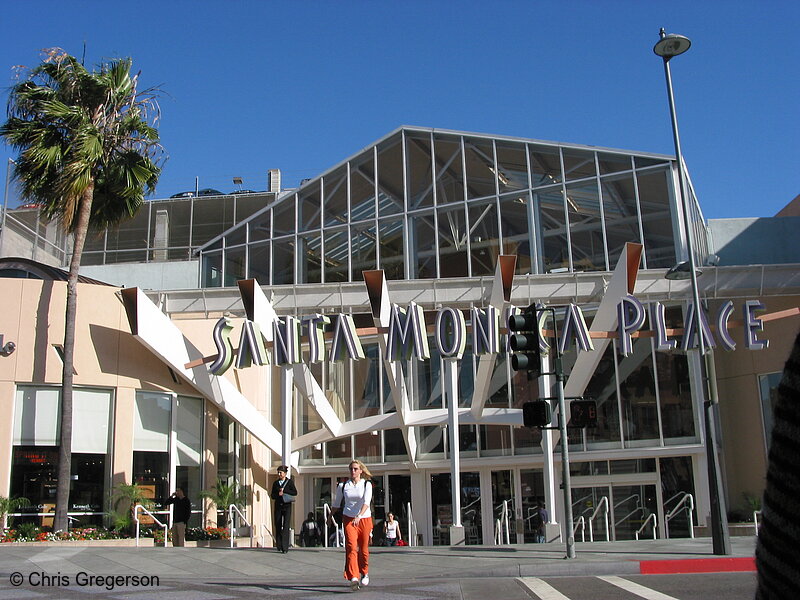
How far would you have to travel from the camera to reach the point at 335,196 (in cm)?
2998

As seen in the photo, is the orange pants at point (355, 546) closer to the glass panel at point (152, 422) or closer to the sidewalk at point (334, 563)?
the sidewalk at point (334, 563)

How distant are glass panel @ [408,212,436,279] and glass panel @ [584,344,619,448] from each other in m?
6.43

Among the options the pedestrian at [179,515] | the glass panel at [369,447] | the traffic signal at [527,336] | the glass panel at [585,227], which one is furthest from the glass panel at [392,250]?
the traffic signal at [527,336]

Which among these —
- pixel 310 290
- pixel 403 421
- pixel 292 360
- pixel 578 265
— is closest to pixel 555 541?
pixel 403 421

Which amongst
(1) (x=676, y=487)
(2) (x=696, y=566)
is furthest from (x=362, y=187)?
(2) (x=696, y=566)

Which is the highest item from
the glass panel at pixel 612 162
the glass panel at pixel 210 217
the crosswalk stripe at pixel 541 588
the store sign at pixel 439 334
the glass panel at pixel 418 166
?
the glass panel at pixel 210 217

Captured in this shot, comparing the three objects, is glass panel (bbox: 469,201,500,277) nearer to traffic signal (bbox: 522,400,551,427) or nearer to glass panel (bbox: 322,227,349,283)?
glass panel (bbox: 322,227,349,283)

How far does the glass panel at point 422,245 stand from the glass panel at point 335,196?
106 inches

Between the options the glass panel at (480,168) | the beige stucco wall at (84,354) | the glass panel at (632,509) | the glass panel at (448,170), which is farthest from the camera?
the glass panel at (448,170)

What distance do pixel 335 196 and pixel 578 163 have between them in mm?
8708

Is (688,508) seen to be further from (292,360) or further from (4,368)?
(4,368)

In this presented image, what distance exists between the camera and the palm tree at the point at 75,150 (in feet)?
69.1

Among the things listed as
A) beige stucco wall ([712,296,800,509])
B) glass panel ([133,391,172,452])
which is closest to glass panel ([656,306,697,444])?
beige stucco wall ([712,296,800,509])

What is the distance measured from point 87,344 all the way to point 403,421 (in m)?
9.11
